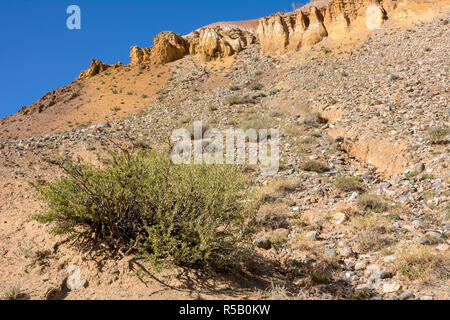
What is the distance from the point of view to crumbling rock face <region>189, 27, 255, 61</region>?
2644 centimetres

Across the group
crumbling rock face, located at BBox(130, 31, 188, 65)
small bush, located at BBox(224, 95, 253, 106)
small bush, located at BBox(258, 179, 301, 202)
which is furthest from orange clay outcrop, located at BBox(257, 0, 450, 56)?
small bush, located at BBox(258, 179, 301, 202)

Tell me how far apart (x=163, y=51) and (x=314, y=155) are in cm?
2325

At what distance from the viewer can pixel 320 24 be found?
23.1m

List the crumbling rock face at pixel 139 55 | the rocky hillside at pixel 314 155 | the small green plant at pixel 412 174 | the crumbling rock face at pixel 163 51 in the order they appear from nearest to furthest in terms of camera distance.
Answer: the rocky hillside at pixel 314 155, the small green plant at pixel 412 174, the crumbling rock face at pixel 163 51, the crumbling rock face at pixel 139 55

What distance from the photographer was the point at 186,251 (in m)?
3.71

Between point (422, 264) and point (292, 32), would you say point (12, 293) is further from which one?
point (292, 32)

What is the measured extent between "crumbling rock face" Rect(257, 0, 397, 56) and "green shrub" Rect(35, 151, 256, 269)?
69.4ft

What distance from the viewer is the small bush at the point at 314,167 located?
8.22 metres

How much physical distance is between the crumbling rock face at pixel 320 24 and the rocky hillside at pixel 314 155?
4.2 inches

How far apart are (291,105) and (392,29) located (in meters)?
10.8

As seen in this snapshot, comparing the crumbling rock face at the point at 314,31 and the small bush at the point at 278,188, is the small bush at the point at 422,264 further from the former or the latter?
the crumbling rock face at the point at 314,31

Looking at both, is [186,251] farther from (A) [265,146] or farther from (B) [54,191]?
(A) [265,146]

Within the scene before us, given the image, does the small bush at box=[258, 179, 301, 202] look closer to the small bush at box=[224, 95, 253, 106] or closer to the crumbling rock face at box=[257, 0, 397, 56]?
the small bush at box=[224, 95, 253, 106]

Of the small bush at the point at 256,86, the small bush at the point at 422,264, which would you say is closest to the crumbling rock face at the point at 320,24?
the small bush at the point at 256,86
